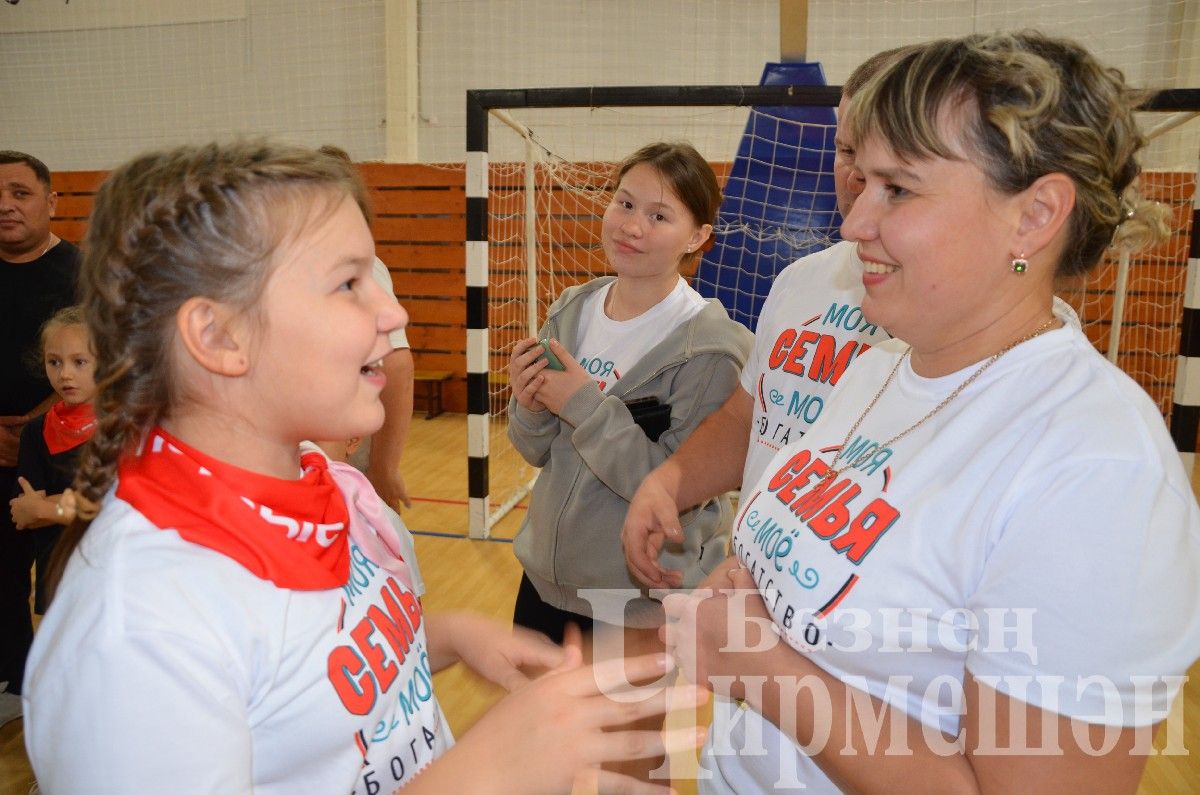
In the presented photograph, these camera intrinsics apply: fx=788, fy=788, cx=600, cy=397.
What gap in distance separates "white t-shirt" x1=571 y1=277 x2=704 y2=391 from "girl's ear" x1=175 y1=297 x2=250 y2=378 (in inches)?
51.6

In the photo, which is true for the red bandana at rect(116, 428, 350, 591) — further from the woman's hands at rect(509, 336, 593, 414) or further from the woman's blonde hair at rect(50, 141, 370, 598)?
the woman's hands at rect(509, 336, 593, 414)

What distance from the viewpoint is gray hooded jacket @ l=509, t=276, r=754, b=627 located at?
6.35 ft

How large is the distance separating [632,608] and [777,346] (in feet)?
2.63

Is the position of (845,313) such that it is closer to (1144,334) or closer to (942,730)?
(942,730)

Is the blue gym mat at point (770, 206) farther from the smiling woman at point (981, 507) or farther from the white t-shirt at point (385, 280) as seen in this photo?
the smiling woman at point (981, 507)

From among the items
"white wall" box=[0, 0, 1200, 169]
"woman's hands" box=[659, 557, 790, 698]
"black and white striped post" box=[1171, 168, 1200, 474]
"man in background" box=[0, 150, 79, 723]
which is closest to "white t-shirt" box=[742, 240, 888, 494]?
"woman's hands" box=[659, 557, 790, 698]

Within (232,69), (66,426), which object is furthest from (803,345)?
(232,69)

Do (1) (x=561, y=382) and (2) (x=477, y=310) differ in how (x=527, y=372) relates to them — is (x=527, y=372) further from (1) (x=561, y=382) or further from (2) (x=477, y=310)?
(2) (x=477, y=310)

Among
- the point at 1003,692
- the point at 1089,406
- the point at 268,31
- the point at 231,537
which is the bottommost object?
the point at 1003,692

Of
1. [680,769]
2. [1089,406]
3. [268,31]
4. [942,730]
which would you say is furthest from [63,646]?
[268,31]

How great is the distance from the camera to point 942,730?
3.10ft

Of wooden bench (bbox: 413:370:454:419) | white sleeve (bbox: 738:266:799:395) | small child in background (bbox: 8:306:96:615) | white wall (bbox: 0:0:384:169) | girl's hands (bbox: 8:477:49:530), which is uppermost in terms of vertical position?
white wall (bbox: 0:0:384:169)

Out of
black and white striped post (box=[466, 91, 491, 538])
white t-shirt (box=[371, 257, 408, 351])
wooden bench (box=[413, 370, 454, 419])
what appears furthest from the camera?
wooden bench (box=[413, 370, 454, 419])

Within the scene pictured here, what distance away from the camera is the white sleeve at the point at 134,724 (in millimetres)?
676
